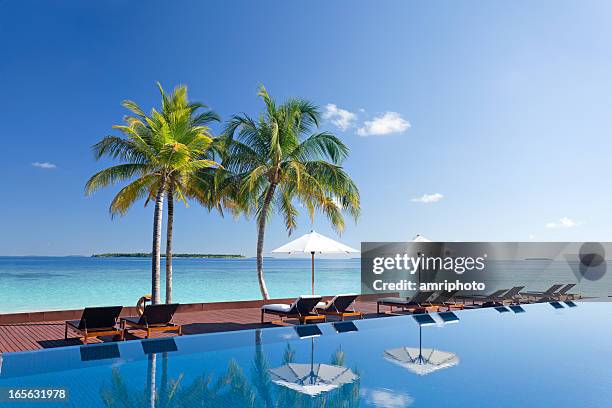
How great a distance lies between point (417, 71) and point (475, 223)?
26359 mm

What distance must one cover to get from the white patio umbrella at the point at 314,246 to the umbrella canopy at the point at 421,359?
14.9 feet

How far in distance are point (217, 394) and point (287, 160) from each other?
8.62 metres

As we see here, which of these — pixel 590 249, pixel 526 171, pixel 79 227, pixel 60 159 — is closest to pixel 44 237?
pixel 79 227

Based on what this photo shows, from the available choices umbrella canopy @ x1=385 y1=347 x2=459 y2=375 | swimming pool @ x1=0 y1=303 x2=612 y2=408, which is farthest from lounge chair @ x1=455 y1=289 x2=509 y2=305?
umbrella canopy @ x1=385 y1=347 x2=459 y2=375

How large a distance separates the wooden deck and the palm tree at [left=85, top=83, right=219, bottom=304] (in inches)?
58.8

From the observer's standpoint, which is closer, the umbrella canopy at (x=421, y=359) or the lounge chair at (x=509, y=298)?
the umbrella canopy at (x=421, y=359)

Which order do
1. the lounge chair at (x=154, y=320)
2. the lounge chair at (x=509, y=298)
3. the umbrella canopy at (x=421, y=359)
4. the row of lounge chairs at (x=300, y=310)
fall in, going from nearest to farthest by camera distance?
1. the umbrella canopy at (x=421, y=359)
2. the row of lounge chairs at (x=300, y=310)
3. the lounge chair at (x=154, y=320)
4. the lounge chair at (x=509, y=298)

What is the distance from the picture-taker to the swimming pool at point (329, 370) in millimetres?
5562

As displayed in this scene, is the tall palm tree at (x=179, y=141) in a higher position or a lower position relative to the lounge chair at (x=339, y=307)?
higher

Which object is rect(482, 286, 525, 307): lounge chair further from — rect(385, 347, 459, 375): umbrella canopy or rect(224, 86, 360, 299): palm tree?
rect(385, 347, 459, 375): umbrella canopy

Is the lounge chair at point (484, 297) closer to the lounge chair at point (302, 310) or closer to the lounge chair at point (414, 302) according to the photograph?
the lounge chair at point (414, 302)

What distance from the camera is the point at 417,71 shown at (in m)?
18.3

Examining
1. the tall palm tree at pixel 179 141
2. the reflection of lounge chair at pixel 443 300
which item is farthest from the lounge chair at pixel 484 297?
the tall palm tree at pixel 179 141

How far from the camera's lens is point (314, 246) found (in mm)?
12523
